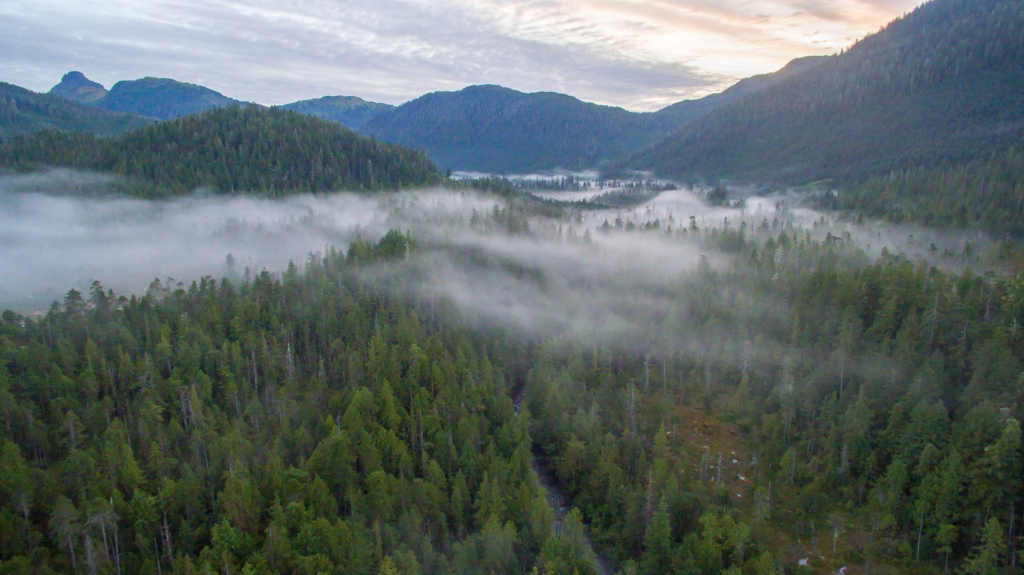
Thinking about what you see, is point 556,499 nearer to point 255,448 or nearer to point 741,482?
point 741,482

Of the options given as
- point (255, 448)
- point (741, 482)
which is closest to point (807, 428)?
point (741, 482)

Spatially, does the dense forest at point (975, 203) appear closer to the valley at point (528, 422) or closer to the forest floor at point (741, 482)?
the valley at point (528, 422)

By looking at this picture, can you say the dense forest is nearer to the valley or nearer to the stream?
the valley

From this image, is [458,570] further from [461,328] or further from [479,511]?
[461,328]

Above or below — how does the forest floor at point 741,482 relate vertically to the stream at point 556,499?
above

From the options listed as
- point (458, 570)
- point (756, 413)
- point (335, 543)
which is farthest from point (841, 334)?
point (335, 543)

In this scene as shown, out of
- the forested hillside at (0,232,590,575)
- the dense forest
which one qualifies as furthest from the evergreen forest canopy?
the dense forest

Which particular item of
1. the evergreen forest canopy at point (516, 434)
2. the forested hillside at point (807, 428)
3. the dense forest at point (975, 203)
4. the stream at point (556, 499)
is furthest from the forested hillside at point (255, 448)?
the dense forest at point (975, 203)

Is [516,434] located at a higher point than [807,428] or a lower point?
higher
